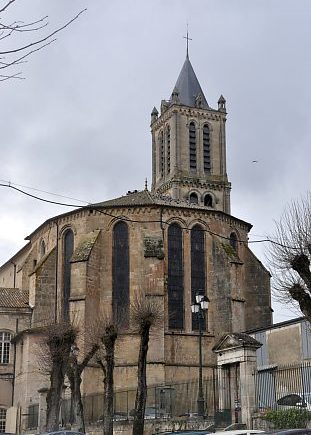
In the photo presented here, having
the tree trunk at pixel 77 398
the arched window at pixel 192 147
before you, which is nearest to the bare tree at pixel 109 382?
the tree trunk at pixel 77 398

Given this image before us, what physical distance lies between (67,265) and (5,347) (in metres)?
6.79

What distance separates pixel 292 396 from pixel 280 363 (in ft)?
52.6

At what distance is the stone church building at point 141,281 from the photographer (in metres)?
43.3

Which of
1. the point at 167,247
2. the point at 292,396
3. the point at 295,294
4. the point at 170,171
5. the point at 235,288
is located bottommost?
the point at 292,396

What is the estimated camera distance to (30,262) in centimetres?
5225

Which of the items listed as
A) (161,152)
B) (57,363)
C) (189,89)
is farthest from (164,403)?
(189,89)

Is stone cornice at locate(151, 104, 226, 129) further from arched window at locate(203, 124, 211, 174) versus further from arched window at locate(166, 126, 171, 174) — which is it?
arched window at locate(166, 126, 171, 174)

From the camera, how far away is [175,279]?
149ft

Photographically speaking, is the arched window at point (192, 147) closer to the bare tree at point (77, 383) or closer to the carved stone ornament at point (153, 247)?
the carved stone ornament at point (153, 247)

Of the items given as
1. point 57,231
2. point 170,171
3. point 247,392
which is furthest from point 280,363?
point 170,171

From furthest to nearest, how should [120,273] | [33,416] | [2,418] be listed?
[2,418]
[120,273]
[33,416]

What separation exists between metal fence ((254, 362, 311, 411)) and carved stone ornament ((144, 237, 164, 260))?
68.8ft

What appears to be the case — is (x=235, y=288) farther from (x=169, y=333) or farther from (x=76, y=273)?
(x=76, y=273)

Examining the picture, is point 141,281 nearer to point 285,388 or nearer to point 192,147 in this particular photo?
point 285,388
